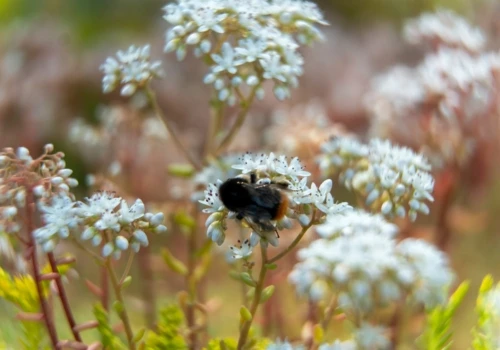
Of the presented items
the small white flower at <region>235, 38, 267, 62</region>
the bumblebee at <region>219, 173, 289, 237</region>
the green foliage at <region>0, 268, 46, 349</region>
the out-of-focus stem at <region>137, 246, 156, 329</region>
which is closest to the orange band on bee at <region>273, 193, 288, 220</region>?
the bumblebee at <region>219, 173, 289, 237</region>

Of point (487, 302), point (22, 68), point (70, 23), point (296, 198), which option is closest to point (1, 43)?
point (22, 68)

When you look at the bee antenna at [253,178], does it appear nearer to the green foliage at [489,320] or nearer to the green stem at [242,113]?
the green stem at [242,113]

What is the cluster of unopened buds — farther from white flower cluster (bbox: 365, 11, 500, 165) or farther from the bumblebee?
white flower cluster (bbox: 365, 11, 500, 165)

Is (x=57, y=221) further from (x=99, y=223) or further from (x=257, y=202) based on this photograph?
(x=257, y=202)

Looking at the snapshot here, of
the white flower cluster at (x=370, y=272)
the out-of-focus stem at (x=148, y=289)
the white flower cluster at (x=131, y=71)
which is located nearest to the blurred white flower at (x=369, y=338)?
the white flower cluster at (x=370, y=272)

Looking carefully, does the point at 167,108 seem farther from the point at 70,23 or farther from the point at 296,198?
the point at 296,198
